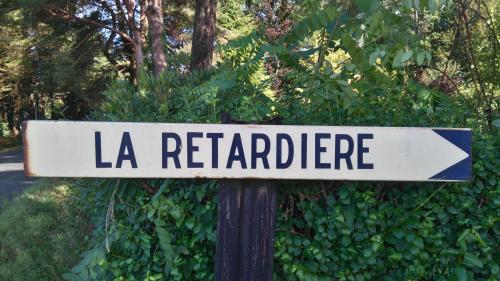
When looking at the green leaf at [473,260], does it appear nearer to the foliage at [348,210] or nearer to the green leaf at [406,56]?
the foliage at [348,210]

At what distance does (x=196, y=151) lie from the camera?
2.11 metres

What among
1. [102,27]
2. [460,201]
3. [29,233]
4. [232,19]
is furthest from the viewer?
[102,27]

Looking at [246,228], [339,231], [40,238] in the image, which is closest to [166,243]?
[246,228]

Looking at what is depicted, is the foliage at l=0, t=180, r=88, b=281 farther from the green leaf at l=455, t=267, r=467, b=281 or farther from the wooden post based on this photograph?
the green leaf at l=455, t=267, r=467, b=281

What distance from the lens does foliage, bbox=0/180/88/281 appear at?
476 centimetres

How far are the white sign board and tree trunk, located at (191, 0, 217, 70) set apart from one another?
18.2 feet

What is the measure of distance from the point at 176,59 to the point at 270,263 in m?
2.70

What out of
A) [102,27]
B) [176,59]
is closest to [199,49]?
[176,59]

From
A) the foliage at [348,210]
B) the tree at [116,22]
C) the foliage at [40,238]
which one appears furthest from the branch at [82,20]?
the foliage at [348,210]

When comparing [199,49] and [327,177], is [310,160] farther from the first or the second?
[199,49]


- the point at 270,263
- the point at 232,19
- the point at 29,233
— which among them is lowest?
the point at 29,233

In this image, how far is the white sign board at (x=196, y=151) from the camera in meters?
2.09

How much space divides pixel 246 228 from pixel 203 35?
20.3 ft

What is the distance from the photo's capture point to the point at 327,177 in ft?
6.98
